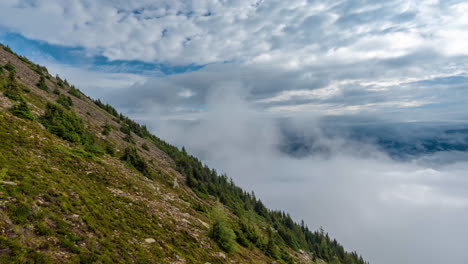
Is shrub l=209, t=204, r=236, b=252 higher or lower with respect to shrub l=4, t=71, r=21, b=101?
lower

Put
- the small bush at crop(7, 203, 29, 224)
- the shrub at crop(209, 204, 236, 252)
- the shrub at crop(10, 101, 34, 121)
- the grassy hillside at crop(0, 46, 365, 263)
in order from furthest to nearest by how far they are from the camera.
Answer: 1. the shrub at crop(209, 204, 236, 252)
2. the shrub at crop(10, 101, 34, 121)
3. the grassy hillside at crop(0, 46, 365, 263)
4. the small bush at crop(7, 203, 29, 224)

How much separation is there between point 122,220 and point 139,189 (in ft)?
27.1

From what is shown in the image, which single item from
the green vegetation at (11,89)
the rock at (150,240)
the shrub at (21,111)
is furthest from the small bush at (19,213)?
the green vegetation at (11,89)

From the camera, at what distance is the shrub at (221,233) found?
67.2 feet

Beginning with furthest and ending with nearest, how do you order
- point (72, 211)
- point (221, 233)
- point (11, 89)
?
point (11, 89)
point (221, 233)
point (72, 211)

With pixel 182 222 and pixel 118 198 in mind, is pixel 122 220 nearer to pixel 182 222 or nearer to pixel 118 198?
pixel 118 198

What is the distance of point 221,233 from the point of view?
2106 cm

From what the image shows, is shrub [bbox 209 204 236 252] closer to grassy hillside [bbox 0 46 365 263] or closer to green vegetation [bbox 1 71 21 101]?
grassy hillside [bbox 0 46 365 263]

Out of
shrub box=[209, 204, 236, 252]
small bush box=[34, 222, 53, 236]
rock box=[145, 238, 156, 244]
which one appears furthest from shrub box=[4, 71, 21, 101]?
shrub box=[209, 204, 236, 252]

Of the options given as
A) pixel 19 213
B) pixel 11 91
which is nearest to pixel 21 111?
pixel 11 91

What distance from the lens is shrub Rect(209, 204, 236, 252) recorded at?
20484 mm

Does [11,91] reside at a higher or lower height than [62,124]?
higher

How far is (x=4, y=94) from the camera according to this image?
878 inches

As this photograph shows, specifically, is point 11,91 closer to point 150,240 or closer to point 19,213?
point 19,213
